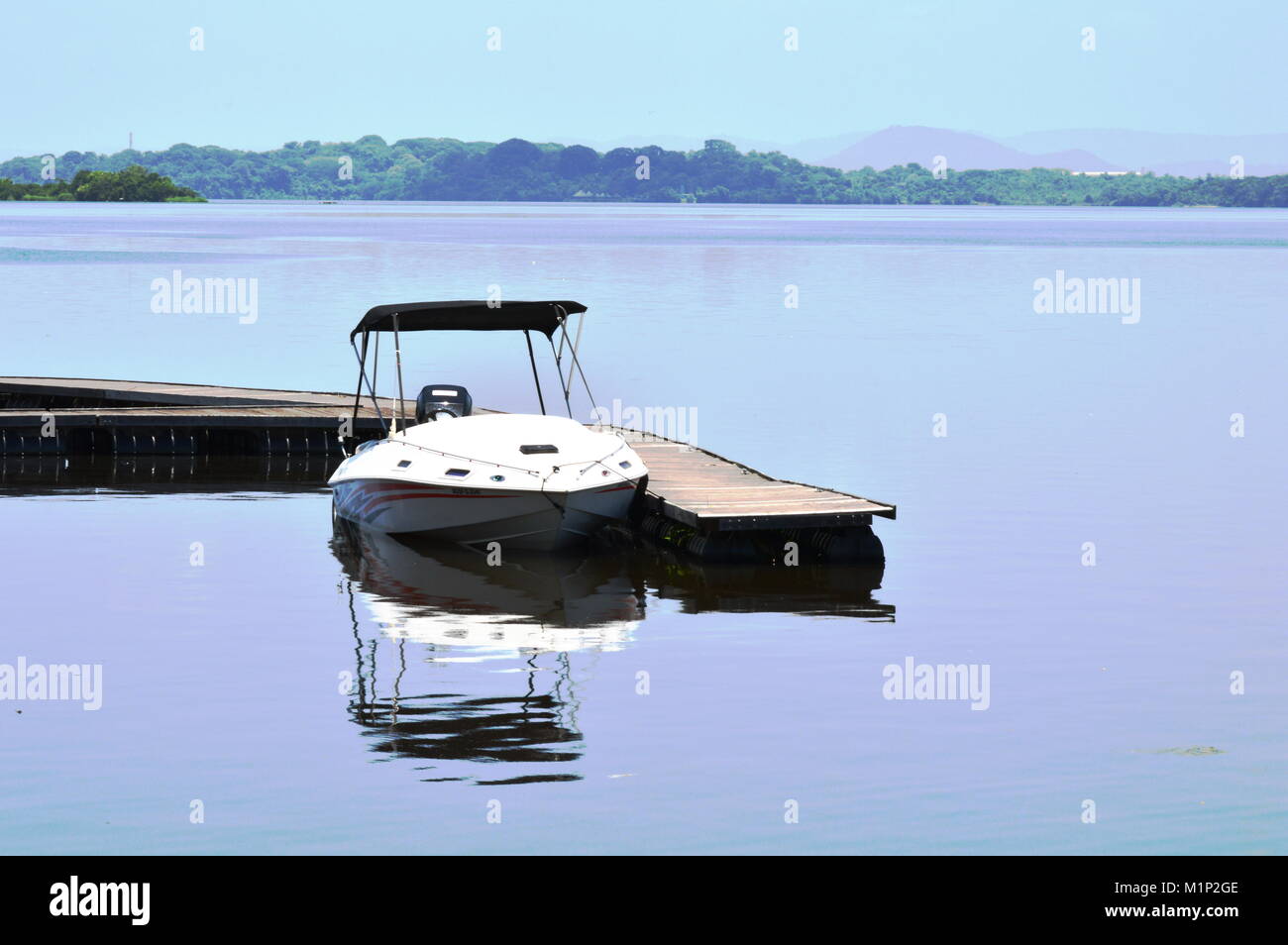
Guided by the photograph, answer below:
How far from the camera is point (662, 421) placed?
4488 cm

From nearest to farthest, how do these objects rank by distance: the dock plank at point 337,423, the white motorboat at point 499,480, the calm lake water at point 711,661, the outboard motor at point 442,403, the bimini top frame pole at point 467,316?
1. the calm lake water at point 711,661
2. the dock plank at point 337,423
3. the white motorboat at point 499,480
4. the bimini top frame pole at point 467,316
5. the outboard motor at point 442,403

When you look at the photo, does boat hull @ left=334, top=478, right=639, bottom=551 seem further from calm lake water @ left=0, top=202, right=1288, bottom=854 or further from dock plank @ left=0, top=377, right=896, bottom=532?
dock plank @ left=0, top=377, right=896, bottom=532

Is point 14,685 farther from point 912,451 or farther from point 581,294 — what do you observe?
point 581,294

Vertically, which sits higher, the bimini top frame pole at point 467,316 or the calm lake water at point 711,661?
the bimini top frame pole at point 467,316

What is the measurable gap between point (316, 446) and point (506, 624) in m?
15.9

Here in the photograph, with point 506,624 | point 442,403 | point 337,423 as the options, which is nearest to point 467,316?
point 442,403

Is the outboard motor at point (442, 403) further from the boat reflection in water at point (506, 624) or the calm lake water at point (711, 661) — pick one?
the calm lake water at point (711, 661)

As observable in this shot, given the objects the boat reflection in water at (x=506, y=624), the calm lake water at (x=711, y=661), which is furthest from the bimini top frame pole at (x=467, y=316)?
the calm lake water at (x=711, y=661)

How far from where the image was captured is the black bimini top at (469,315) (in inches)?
1045

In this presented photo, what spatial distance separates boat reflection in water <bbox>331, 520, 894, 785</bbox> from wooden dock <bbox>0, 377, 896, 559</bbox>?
1.71 ft

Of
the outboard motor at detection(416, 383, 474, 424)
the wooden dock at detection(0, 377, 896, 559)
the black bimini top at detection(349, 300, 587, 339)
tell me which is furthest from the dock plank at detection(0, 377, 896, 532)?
the outboard motor at detection(416, 383, 474, 424)

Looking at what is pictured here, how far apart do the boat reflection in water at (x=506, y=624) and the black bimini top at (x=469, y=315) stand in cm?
315

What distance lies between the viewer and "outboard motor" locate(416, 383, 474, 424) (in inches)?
1059
